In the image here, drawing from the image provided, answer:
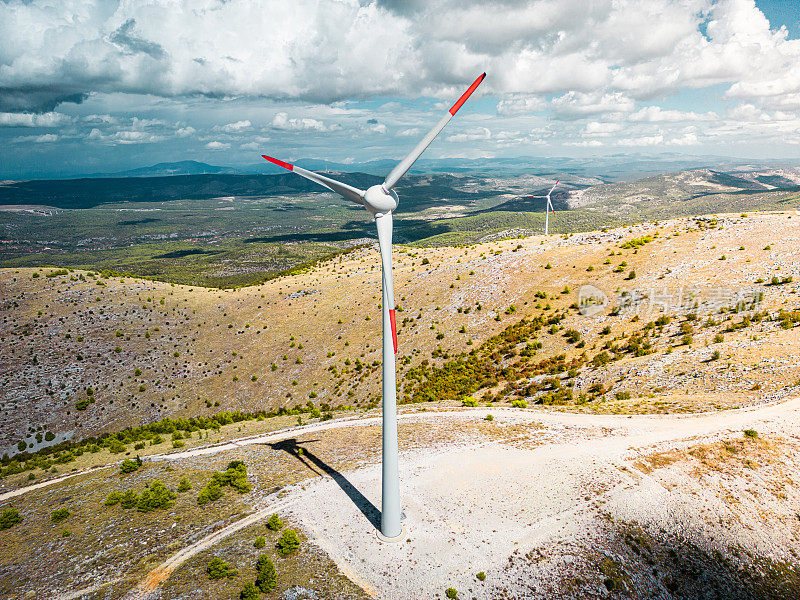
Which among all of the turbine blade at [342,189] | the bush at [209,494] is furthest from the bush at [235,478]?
the turbine blade at [342,189]

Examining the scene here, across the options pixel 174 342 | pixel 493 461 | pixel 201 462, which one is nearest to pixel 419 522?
pixel 493 461

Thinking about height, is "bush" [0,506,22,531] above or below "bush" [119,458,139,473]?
above

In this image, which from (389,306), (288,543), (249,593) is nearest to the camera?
(249,593)

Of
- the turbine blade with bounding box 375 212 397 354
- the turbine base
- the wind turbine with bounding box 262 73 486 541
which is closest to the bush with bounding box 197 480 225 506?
the turbine base

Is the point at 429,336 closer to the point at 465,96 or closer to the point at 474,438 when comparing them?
the point at 474,438

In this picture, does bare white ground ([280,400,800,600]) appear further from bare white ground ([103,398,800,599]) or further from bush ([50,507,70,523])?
bush ([50,507,70,523])

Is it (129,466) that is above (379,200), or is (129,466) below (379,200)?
below

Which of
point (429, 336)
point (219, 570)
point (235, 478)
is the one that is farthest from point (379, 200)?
point (429, 336)
